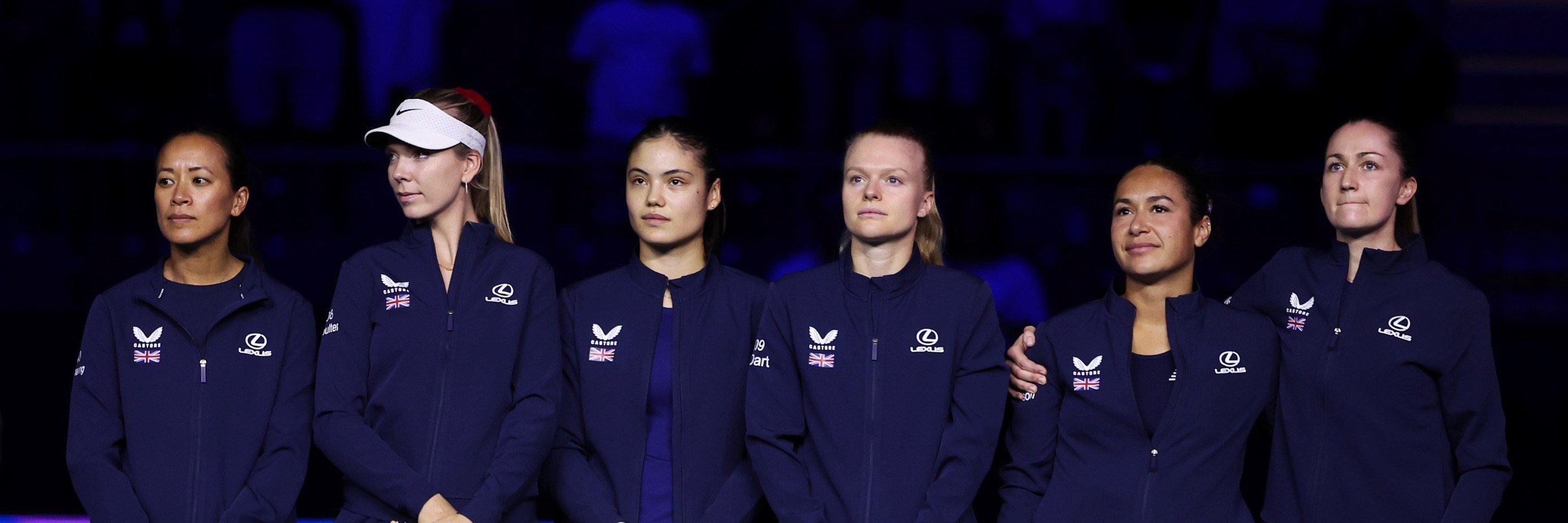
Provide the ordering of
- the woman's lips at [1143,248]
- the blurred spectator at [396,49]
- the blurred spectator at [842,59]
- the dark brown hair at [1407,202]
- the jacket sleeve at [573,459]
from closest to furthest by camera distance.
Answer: the jacket sleeve at [573,459] < the woman's lips at [1143,248] < the dark brown hair at [1407,202] < the blurred spectator at [396,49] < the blurred spectator at [842,59]

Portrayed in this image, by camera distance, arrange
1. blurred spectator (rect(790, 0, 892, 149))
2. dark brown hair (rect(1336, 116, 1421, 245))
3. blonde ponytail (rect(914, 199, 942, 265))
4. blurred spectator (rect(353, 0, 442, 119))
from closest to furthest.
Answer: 1. dark brown hair (rect(1336, 116, 1421, 245))
2. blonde ponytail (rect(914, 199, 942, 265))
3. blurred spectator (rect(353, 0, 442, 119))
4. blurred spectator (rect(790, 0, 892, 149))

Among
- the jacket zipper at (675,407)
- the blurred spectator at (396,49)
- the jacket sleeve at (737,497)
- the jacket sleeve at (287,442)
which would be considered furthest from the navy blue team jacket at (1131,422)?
the blurred spectator at (396,49)

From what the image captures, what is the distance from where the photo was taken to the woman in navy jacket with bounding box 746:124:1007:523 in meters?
2.64

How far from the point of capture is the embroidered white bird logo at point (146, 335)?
2.83 meters

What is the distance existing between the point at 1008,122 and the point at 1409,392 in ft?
10.5

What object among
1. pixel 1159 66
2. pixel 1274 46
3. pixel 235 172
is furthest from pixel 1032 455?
pixel 1274 46

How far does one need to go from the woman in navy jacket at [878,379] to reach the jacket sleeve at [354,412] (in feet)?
2.21

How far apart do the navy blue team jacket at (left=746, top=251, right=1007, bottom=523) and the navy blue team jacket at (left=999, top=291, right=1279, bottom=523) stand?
12 cm

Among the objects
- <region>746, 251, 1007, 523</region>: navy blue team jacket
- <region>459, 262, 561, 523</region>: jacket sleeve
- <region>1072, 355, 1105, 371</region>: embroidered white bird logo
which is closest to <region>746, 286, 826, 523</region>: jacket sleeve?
<region>746, 251, 1007, 523</region>: navy blue team jacket

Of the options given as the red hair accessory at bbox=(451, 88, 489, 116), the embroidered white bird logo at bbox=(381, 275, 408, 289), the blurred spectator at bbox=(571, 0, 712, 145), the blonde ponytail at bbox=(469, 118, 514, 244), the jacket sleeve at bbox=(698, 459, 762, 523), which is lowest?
the jacket sleeve at bbox=(698, 459, 762, 523)

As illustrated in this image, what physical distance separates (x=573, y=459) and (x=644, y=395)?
0.65 feet

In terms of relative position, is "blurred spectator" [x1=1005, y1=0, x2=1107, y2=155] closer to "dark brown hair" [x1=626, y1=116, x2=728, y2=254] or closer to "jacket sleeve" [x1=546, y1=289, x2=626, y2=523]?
"dark brown hair" [x1=626, y1=116, x2=728, y2=254]

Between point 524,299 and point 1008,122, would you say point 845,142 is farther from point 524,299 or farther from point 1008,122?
point 1008,122

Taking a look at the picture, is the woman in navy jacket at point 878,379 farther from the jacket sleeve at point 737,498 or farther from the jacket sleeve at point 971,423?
the jacket sleeve at point 737,498
